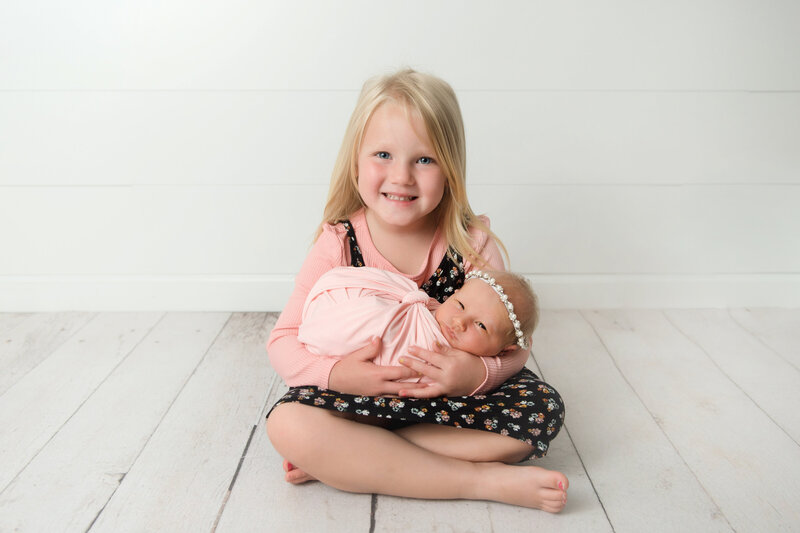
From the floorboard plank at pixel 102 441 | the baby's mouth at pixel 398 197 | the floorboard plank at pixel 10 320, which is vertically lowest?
the floorboard plank at pixel 10 320

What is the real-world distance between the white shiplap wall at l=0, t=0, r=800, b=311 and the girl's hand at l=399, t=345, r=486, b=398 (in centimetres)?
84

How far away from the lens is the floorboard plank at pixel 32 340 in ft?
5.12

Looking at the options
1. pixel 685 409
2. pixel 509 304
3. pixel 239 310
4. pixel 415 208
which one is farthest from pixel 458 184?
pixel 239 310

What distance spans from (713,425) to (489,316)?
55 cm

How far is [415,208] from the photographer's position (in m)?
1.28

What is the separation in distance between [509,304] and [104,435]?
790 millimetres

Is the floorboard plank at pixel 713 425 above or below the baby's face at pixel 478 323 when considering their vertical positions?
below

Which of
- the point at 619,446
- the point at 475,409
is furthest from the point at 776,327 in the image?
the point at 475,409

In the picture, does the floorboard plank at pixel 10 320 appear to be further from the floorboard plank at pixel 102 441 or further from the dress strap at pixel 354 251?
the dress strap at pixel 354 251

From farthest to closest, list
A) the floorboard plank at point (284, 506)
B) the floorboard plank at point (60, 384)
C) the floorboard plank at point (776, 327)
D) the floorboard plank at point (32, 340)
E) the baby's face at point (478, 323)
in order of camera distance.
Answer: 1. the floorboard plank at point (776, 327)
2. the floorboard plank at point (32, 340)
3. the floorboard plank at point (60, 384)
4. the baby's face at point (478, 323)
5. the floorboard plank at point (284, 506)

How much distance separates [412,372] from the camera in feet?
3.71

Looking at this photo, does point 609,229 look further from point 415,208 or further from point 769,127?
point 415,208

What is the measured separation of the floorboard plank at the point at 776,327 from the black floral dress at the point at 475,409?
848mm

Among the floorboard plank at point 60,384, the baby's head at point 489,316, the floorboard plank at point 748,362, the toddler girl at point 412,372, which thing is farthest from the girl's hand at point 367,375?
the floorboard plank at point 748,362
